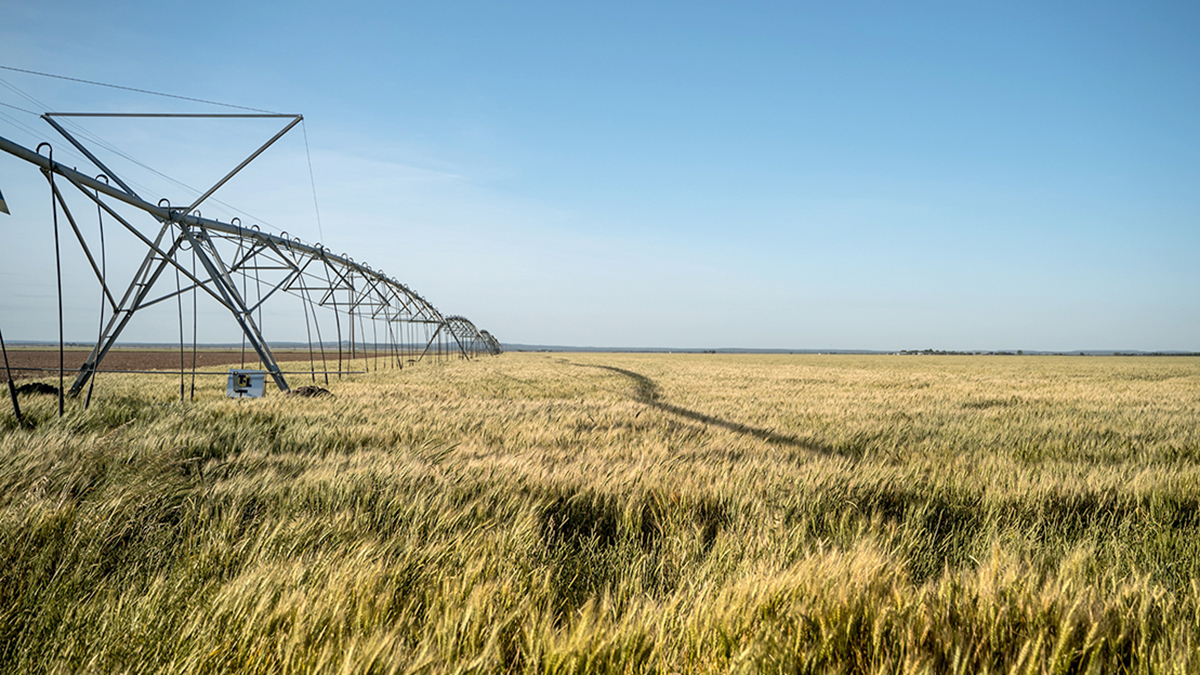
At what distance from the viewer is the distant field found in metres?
1.58

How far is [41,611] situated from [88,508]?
3.83ft

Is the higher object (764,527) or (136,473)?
(136,473)

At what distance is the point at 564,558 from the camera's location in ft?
8.46

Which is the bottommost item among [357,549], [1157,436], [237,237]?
[1157,436]

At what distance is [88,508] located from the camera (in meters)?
2.66

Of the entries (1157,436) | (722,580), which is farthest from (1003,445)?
(722,580)

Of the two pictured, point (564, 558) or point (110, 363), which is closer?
point (564, 558)

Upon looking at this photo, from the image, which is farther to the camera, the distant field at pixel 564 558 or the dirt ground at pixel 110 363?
the dirt ground at pixel 110 363

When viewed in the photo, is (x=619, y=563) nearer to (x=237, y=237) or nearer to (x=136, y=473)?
(x=136, y=473)

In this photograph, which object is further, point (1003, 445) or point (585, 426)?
point (585, 426)

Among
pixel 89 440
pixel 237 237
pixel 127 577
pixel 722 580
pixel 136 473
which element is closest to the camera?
pixel 127 577

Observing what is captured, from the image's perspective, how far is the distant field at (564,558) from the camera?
1.58 metres

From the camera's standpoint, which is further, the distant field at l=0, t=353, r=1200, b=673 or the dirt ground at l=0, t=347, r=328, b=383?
the dirt ground at l=0, t=347, r=328, b=383

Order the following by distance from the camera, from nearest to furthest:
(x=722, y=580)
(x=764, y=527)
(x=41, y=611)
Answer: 1. (x=41, y=611)
2. (x=722, y=580)
3. (x=764, y=527)
